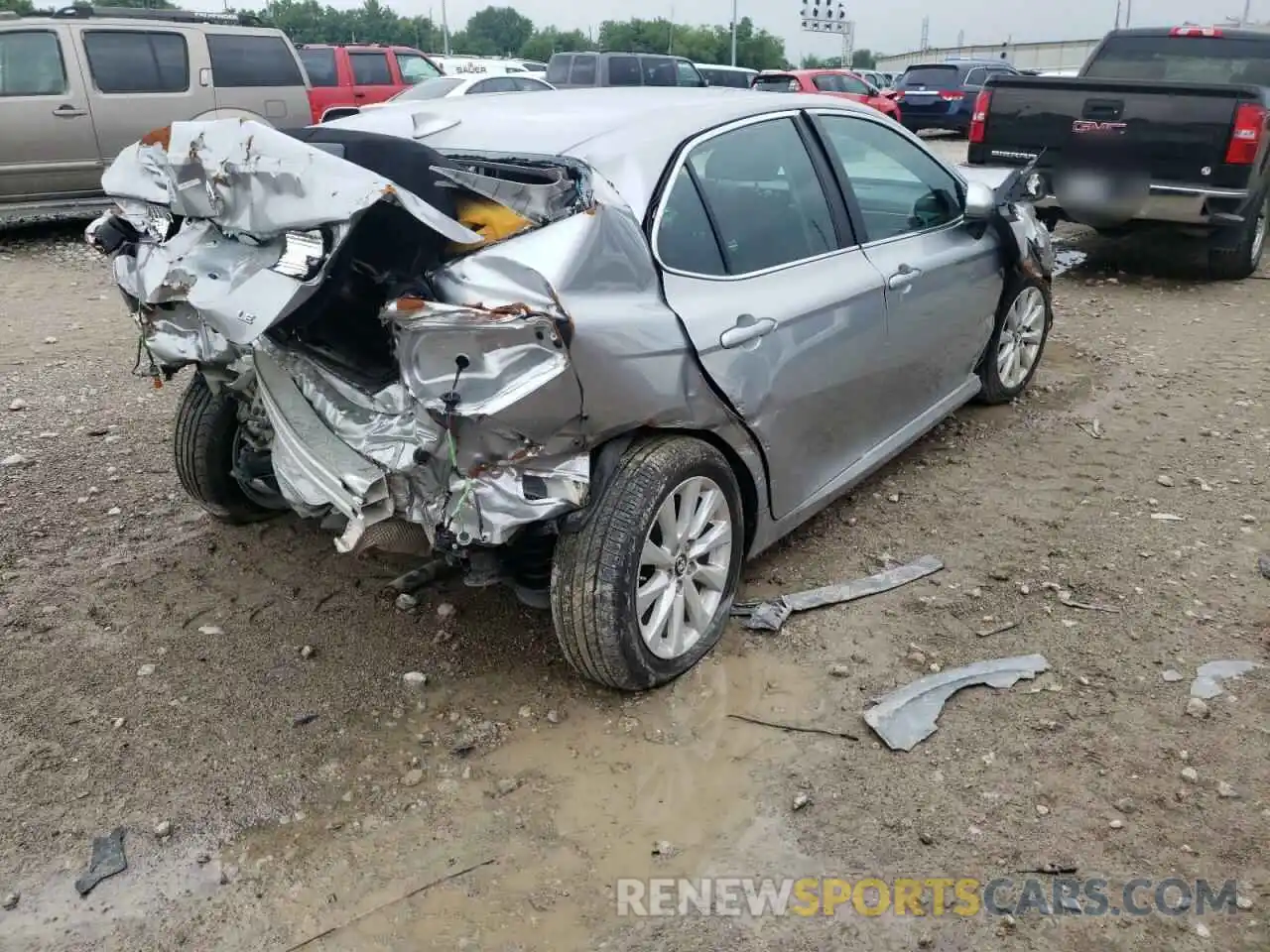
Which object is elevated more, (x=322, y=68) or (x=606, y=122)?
(x=606, y=122)

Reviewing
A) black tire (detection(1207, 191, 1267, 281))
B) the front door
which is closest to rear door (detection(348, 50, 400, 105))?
black tire (detection(1207, 191, 1267, 281))

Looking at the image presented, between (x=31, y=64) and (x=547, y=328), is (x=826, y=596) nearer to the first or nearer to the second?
(x=547, y=328)

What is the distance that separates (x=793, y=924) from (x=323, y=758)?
1.37 metres

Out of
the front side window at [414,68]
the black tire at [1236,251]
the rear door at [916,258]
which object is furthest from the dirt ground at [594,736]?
the front side window at [414,68]

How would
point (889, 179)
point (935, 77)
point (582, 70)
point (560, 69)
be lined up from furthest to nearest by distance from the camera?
point (935, 77)
point (560, 69)
point (582, 70)
point (889, 179)

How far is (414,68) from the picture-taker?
50.2 ft

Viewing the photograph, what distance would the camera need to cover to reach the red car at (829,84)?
19.0 m

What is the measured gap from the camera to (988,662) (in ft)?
10.7

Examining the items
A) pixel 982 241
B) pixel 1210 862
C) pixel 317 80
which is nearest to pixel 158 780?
pixel 1210 862

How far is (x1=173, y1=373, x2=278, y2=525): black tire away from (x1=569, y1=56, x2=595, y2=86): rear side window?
572 inches

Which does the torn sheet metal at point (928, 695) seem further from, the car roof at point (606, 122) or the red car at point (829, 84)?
the red car at point (829, 84)

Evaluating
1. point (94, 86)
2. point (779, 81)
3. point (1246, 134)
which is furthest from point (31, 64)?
point (779, 81)

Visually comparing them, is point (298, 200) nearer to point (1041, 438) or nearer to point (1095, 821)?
point (1095, 821)

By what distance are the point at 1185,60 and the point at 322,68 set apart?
1071 centimetres
